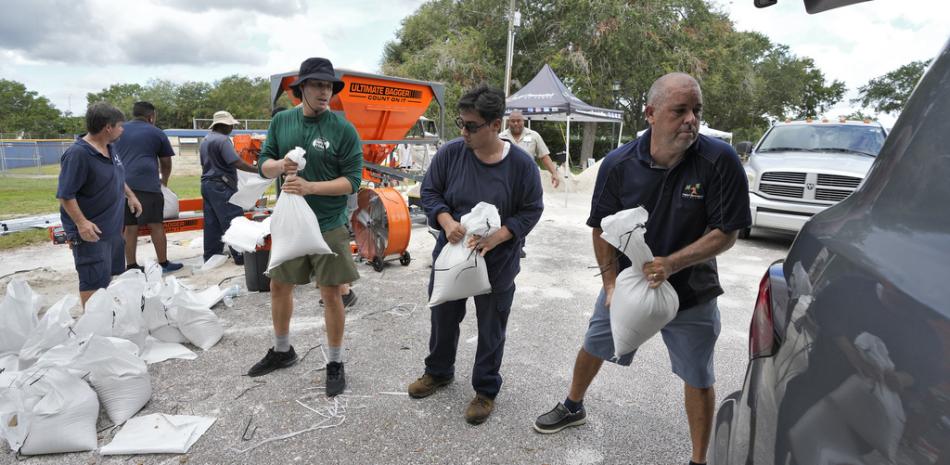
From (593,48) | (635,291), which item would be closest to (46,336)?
(635,291)

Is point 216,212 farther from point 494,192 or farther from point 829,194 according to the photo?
point 829,194

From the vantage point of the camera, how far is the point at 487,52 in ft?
84.7

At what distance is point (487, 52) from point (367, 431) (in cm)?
2512

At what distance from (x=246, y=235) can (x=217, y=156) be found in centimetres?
161

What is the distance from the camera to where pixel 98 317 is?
3342mm

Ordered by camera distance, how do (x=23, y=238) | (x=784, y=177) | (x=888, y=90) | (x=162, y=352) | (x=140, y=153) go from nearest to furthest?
(x=162, y=352) → (x=140, y=153) → (x=23, y=238) → (x=784, y=177) → (x=888, y=90)

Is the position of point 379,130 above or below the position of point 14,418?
above

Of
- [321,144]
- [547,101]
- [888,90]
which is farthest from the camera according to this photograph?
[888,90]

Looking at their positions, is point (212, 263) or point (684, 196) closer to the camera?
point (684, 196)

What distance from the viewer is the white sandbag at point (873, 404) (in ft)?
2.65

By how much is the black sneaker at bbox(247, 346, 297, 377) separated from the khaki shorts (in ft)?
1.98

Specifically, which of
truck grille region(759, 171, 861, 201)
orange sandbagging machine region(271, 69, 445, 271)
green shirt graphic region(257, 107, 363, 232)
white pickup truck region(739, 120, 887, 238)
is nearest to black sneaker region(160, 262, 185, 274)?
orange sandbagging machine region(271, 69, 445, 271)

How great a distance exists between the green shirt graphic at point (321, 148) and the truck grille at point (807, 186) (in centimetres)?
707

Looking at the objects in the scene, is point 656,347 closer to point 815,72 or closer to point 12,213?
point 12,213
